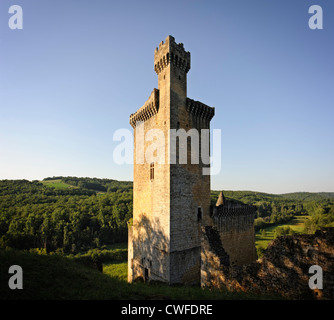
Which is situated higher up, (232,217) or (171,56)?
(171,56)

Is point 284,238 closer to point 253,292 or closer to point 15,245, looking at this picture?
point 253,292

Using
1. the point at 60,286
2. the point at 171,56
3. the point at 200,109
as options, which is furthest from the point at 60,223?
the point at 171,56

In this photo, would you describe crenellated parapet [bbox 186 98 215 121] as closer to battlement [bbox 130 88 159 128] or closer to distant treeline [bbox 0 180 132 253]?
battlement [bbox 130 88 159 128]

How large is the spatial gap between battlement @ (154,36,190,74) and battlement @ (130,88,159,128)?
2.06m

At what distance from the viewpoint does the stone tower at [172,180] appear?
12.0m

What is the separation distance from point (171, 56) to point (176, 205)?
10.8 m

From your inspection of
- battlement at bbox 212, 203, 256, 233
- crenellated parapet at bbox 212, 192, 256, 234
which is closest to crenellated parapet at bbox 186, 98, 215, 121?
crenellated parapet at bbox 212, 192, 256, 234

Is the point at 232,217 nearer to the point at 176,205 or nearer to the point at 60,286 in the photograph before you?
the point at 176,205

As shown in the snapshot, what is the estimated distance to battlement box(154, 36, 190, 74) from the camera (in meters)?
12.7

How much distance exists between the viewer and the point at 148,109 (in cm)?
1452

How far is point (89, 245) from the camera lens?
162 ft
